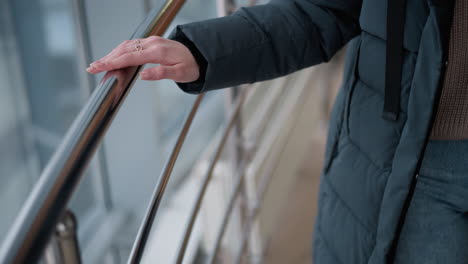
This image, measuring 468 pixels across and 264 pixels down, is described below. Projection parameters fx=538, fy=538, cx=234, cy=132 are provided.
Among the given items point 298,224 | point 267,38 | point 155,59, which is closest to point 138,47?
point 155,59

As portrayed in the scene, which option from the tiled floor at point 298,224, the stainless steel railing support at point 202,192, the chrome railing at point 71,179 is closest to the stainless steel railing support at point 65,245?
the chrome railing at point 71,179

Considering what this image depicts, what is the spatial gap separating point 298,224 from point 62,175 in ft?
5.67

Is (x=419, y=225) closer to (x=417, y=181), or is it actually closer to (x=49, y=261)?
(x=417, y=181)

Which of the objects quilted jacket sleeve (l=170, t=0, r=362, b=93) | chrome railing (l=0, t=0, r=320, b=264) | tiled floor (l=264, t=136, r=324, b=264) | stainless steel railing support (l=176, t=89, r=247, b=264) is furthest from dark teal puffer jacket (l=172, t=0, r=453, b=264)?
tiled floor (l=264, t=136, r=324, b=264)

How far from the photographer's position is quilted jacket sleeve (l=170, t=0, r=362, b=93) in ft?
2.31

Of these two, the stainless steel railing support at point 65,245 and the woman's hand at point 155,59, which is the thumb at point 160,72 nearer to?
the woman's hand at point 155,59

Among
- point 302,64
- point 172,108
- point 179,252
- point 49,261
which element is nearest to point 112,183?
point 172,108

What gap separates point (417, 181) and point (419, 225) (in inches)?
2.5

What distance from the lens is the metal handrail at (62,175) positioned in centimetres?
38

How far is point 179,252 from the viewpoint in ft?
2.83

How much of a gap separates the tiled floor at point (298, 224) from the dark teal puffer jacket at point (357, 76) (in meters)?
1.09

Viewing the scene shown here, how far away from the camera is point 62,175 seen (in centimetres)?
43

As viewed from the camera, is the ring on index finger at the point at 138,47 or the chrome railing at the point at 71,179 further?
the ring on index finger at the point at 138,47

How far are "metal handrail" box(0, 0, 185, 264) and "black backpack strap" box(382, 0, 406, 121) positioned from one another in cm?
32
